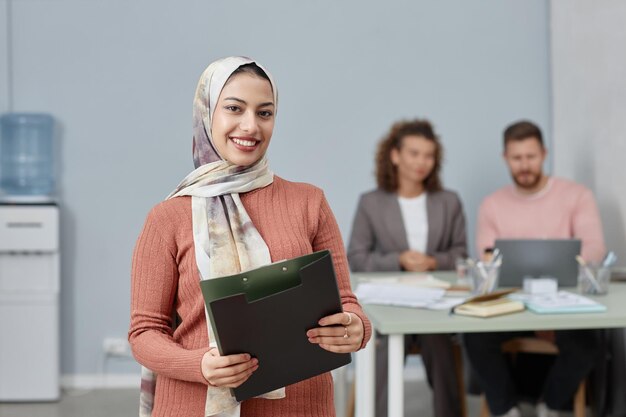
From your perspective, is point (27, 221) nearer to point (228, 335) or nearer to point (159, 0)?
point (159, 0)

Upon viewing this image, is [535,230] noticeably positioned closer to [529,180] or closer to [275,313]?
[529,180]

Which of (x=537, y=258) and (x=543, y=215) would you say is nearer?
(x=537, y=258)

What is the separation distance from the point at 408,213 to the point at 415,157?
29 cm

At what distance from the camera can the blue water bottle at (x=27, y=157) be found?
4.65m

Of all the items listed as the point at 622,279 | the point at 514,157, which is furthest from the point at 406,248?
the point at 622,279

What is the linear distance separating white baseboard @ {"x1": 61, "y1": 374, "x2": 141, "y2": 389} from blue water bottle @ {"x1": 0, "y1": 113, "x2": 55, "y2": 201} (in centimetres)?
104

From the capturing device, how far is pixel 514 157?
3998mm

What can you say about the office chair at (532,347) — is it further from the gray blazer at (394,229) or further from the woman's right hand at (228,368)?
the woman's right hand at (228,368)

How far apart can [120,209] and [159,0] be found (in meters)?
1.20

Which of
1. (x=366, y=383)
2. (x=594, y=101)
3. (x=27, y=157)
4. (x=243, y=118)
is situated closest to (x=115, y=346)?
(x=27, y=157)

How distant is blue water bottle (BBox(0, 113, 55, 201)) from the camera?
4.65 meters

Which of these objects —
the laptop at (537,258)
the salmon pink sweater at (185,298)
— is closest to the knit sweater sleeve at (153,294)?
the salmon pink sweater at (185,298)

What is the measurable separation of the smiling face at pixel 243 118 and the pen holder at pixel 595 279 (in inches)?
78.2

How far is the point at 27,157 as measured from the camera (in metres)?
4.71
